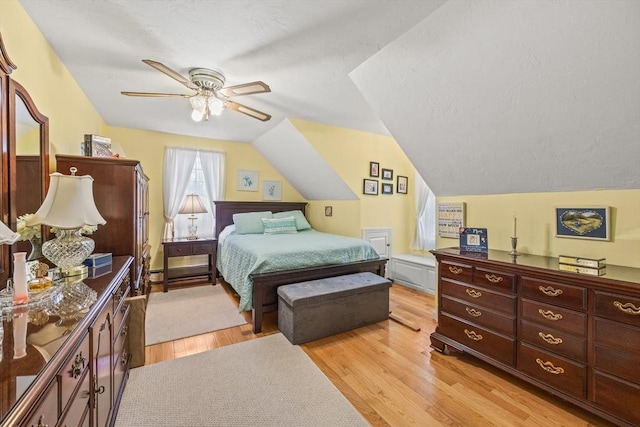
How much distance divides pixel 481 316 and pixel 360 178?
254cm

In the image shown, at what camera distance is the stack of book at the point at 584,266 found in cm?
159

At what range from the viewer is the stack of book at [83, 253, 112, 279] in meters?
1.52

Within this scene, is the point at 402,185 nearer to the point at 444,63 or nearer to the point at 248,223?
the point at 248,223

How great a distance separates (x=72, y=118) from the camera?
7.97ft

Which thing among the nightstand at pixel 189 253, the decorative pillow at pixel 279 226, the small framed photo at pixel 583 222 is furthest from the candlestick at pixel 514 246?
the nightstand at pixel 189 253

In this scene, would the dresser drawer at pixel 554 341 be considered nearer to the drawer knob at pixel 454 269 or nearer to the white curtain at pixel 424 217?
the drawer knob at pixel 454 269

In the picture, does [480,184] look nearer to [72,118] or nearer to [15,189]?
[15,189]

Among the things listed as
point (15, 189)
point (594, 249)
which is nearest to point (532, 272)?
point (594, 249)

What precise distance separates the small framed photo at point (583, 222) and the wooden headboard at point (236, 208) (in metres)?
3.70

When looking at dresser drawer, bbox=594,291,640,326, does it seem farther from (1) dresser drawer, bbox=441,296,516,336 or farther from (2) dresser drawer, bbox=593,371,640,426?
(1) dresser drawer, bbox=441,296,516,336

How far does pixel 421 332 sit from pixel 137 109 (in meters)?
3.94

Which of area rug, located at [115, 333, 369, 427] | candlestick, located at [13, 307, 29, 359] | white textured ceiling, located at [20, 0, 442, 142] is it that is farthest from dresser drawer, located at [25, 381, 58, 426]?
white textured ceiling, located at [20, 0, 442, 142]

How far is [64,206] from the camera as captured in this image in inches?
52.2

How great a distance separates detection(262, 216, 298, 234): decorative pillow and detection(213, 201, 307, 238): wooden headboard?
0.52 meters
